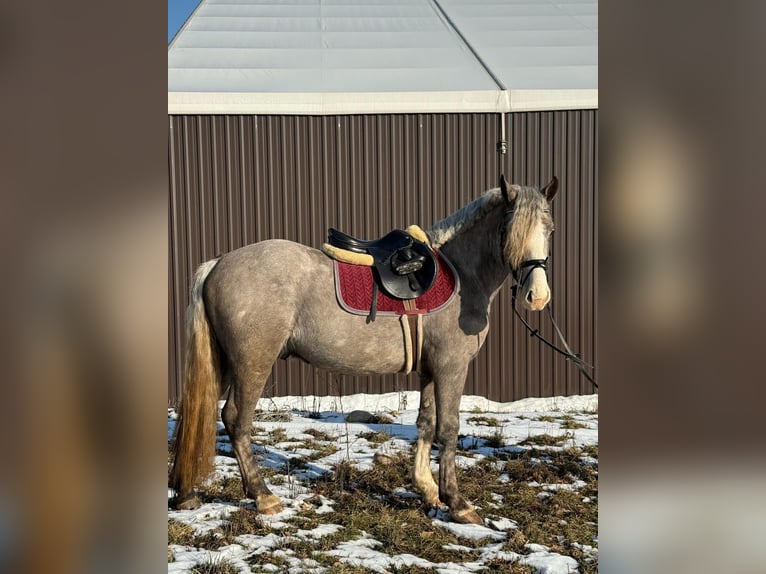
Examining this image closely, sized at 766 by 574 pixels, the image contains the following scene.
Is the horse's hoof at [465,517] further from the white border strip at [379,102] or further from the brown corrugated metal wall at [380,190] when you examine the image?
the white border strip at [379,102]

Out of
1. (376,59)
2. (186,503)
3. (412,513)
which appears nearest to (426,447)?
(412,513)

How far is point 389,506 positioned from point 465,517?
50 centimetres

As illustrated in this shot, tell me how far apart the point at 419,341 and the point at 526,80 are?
388 cm

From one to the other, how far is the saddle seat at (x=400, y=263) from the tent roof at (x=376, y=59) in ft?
9.22

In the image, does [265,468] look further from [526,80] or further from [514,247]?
[526,80]

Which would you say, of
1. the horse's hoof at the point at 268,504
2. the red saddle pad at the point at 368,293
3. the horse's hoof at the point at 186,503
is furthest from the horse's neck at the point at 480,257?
the horse's hoof at the point at 186,503

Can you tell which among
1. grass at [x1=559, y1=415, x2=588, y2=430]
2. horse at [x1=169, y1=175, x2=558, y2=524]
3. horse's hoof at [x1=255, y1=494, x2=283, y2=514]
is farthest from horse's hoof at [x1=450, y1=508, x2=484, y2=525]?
grass at [x1=559, y1=415, x2=588, y2=430]

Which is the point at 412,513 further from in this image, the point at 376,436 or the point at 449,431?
the point at 376,436

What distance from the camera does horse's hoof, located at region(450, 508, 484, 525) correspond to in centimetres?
306

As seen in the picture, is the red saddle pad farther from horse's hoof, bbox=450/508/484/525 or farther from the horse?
horse's hoof, bbox=450/508/484/525

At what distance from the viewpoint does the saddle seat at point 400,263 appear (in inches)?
119
